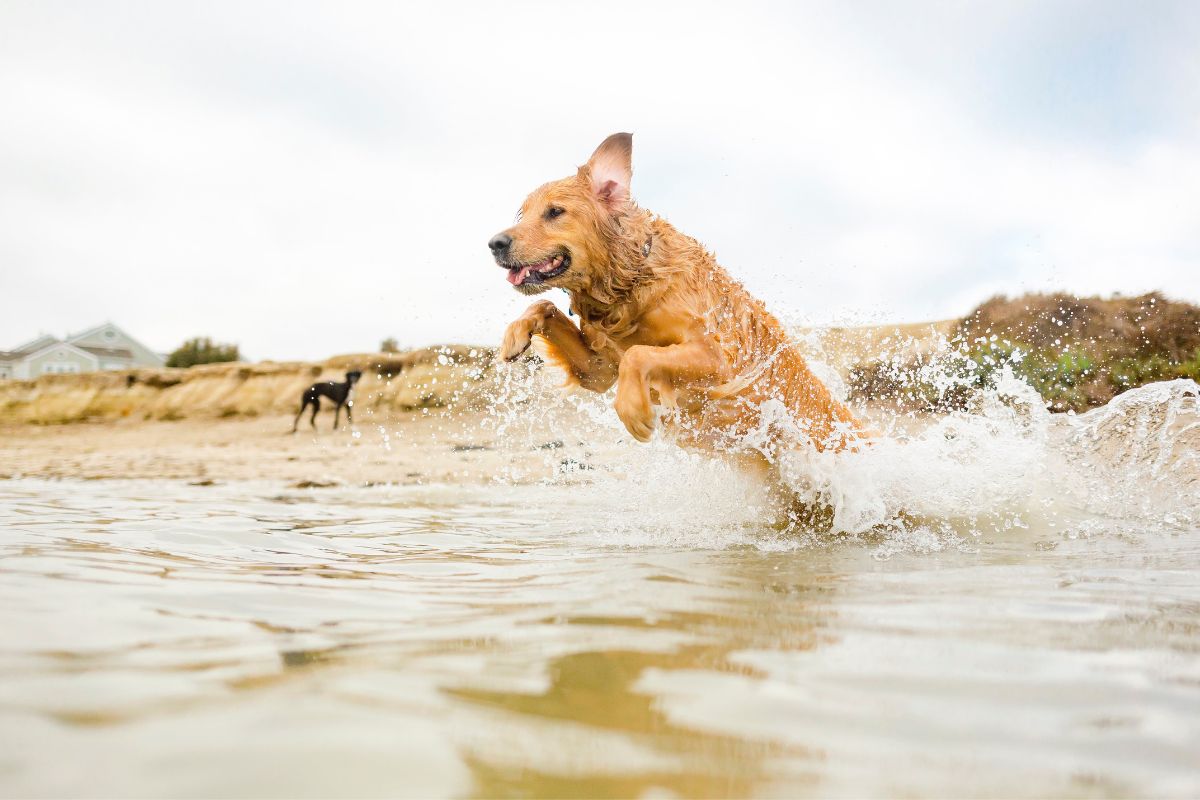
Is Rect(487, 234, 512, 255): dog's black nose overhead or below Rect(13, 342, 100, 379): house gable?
below

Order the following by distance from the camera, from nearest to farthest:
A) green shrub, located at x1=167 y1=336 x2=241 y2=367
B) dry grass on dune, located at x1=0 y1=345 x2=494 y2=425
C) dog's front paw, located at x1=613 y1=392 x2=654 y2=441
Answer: dog's front paw, located at x1=613 y1=392 x2=654 y2=441
dry grass on dune, located at x1=0 y1=345 x2=494 y2=425
green shrub, located at x1=167 y1=336 x2=241 y2=367

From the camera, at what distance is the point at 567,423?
17469 millimetres

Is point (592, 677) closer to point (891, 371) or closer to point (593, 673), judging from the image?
point (593, 673)

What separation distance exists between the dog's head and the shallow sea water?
1.42 metres

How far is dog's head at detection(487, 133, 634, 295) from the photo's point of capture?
160 inches

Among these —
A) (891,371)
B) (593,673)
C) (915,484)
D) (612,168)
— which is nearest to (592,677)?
(593,673)

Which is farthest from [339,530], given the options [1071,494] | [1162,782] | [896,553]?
[1071,494]

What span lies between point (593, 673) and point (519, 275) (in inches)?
107

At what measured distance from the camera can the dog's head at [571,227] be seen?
4.06m

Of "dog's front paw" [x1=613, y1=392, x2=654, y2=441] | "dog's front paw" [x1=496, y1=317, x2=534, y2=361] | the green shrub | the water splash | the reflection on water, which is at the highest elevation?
the green shrub

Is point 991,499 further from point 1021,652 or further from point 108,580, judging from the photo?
point 108,580

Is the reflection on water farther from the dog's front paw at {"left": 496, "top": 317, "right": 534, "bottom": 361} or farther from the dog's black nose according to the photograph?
the dog's black nose

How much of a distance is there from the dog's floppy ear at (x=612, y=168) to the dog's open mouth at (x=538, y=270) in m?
0.41

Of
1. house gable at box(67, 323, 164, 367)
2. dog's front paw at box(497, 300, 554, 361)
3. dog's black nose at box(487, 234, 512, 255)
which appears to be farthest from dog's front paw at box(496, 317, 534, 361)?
house gable at box(67, 323, 164, 367)
